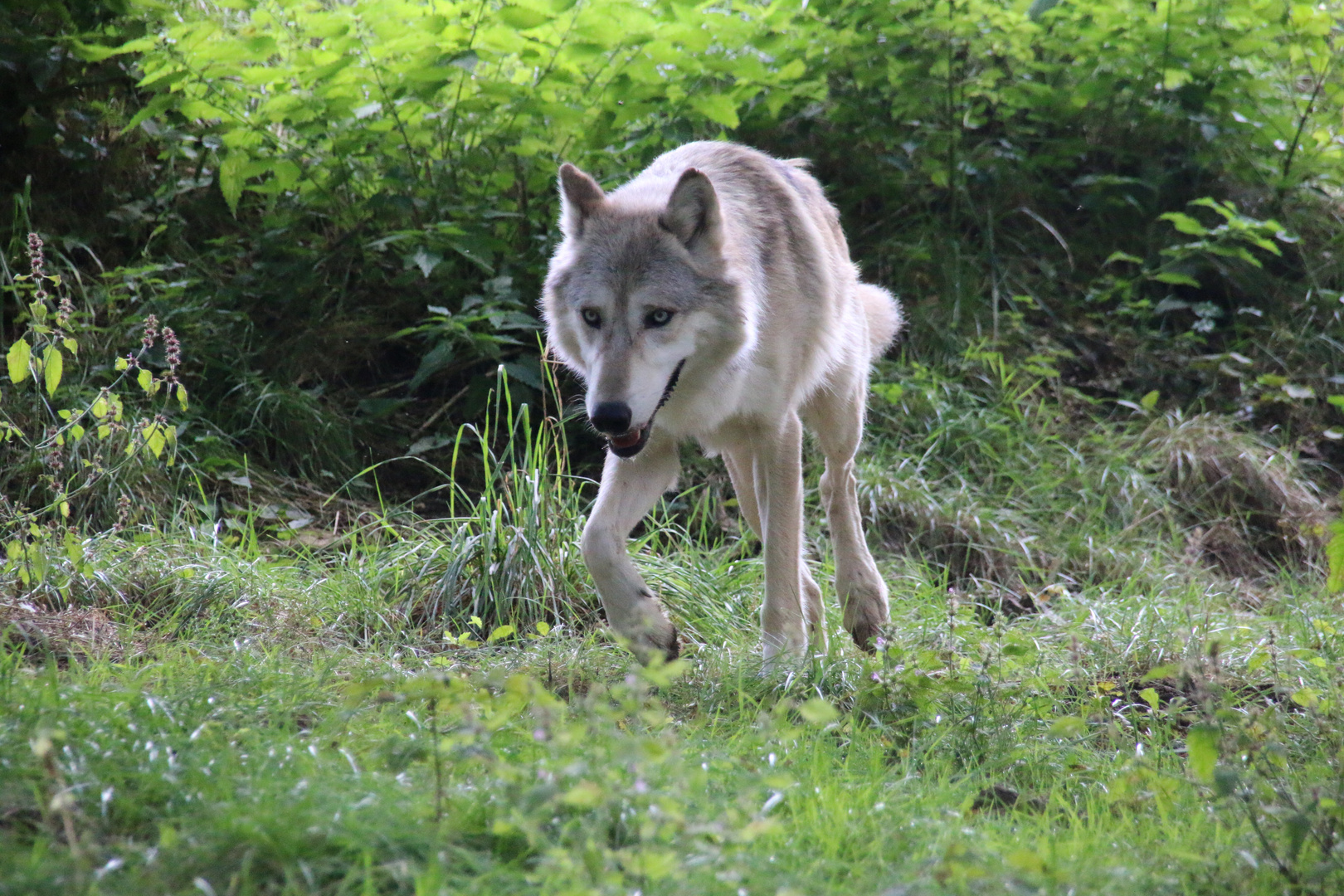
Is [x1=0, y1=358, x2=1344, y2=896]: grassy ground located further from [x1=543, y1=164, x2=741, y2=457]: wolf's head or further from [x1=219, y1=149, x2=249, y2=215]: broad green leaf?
[x1=219, y1=149, x2=249, y2=215]: broad green leaf

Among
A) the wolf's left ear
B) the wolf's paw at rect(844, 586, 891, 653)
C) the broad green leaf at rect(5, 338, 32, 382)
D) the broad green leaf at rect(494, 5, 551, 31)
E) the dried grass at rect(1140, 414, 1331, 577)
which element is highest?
the broad green leaf at rect(494, 5, 551, 31)

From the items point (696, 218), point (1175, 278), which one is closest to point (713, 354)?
point (696, 218)

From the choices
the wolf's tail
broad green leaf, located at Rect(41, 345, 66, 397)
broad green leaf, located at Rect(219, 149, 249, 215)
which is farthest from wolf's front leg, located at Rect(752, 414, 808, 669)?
broad green leaf, located at Rect(219, 149, 249, 215)

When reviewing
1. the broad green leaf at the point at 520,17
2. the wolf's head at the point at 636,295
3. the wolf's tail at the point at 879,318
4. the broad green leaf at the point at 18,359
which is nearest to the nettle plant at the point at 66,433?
the broad green leaf at the point at 18,359

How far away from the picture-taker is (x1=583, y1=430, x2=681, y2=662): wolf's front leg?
3504 millimetres

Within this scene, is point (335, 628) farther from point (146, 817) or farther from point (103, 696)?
point (146, 817)

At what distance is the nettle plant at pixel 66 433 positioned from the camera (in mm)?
3668

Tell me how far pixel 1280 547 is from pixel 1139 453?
0.87 metres

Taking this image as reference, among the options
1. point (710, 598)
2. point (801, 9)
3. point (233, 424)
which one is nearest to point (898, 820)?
point (710, 598)

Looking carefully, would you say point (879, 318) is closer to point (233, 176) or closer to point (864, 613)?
point (864, 613)

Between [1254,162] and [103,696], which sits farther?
[1254,162]

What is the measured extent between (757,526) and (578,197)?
65.2 inches

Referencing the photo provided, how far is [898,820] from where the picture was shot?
2.48 meters

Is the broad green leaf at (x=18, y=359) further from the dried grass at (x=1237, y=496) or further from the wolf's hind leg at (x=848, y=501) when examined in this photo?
the dried grass at (x=1237, y=496)
